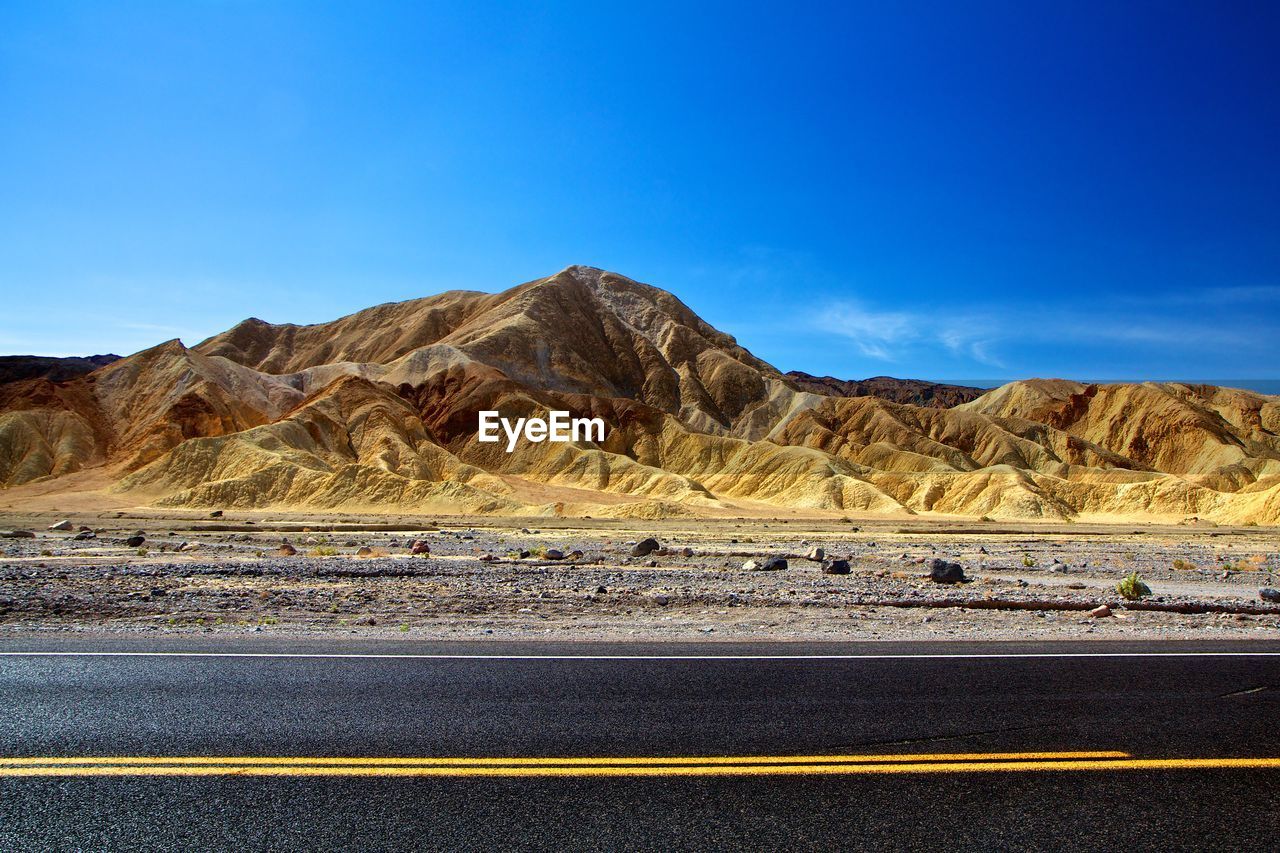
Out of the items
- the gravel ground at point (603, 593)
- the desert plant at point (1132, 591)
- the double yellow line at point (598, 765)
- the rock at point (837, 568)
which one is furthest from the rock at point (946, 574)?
the double yellow line at point (598, 765)

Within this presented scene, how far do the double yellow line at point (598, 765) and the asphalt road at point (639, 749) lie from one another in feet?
0.08

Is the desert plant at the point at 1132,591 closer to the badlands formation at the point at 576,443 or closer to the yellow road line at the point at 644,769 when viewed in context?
the yellow road line at the point at 644,769

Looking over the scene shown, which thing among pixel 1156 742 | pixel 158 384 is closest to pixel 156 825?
pixel 1156 742

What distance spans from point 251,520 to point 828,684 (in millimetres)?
63312

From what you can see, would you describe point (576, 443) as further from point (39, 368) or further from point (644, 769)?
point (644, 769)

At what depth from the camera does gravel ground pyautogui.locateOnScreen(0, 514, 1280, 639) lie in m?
11.6

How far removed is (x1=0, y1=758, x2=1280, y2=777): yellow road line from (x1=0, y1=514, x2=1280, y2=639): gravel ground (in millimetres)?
5484

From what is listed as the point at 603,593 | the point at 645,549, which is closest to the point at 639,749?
the point at 603,593

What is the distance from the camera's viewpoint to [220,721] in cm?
574

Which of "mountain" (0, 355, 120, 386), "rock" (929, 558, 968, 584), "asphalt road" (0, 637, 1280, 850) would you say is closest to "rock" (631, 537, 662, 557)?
"rock" (929, 558, 968, 584)

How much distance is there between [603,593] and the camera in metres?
16.9

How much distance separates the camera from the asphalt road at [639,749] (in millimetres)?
4043

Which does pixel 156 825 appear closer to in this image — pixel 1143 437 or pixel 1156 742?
pixel 1156 742

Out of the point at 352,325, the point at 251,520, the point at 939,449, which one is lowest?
the point at 251,520
